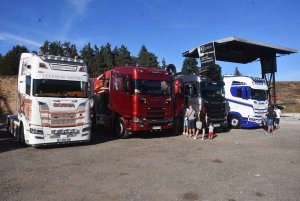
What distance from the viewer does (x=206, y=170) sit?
23.9 feet

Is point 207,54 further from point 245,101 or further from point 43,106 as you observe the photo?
point 43,106

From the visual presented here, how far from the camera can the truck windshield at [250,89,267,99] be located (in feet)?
54.9

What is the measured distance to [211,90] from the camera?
15.2 m

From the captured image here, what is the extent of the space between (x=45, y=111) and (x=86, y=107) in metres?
1.53

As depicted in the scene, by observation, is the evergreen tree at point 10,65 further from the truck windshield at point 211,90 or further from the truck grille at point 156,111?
the truck grille at point 156,111

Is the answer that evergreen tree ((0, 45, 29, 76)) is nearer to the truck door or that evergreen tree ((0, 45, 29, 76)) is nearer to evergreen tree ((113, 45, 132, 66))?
evergreen tree ((113, 45, 132, 66))

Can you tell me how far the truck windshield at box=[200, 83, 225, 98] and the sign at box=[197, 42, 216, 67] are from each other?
4608 mm

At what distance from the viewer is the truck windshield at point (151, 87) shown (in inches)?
489

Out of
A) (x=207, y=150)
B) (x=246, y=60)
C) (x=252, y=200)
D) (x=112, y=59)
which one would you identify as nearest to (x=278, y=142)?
(x=207, y=150)

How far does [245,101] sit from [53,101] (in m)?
11.5

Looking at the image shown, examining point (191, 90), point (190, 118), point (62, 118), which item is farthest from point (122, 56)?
point (62, 118)

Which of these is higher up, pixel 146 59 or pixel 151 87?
pixel 146 59

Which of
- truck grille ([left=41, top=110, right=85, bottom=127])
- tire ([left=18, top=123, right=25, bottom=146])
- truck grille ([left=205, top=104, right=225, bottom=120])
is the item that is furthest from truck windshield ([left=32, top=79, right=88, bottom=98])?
truck grille ([left=205, top=104, right=225, bottom=120])

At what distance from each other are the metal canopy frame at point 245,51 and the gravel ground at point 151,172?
35.0 feet
